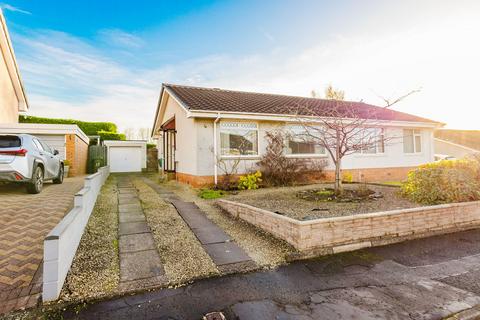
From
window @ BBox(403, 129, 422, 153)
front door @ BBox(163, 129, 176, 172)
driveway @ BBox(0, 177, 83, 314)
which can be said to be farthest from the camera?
window @ BBox(403, 129, 422, 153)

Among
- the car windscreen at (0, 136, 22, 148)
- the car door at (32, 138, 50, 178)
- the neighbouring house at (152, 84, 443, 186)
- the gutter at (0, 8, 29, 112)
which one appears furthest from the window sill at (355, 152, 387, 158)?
the gutter at (0, 8, 29, 112)

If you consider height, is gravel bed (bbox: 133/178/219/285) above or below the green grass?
below

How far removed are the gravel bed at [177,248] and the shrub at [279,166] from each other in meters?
5.00

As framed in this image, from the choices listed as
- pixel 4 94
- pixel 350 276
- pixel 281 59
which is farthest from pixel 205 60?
pixel 350 276

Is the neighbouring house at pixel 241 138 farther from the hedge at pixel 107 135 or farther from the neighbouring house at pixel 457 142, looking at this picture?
the neighbouring house at pixel 457 142

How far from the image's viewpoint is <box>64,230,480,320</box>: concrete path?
8.75 feet

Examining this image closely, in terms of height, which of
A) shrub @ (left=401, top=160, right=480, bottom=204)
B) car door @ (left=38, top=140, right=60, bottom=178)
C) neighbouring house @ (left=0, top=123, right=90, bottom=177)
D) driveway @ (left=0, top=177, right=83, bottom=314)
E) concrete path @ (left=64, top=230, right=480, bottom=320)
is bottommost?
concrete path @ (left=64, top=230, right=480, bottom=320)

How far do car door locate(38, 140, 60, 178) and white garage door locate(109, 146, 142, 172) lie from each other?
39.8 feet

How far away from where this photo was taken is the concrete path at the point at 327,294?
2.67 m

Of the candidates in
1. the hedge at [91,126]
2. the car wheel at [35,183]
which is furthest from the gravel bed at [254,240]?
the hedge at [91,126]

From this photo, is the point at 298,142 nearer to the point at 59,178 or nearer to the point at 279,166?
the point at 279,166

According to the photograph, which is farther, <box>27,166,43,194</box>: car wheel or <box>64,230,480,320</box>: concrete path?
<box>27,166,43,194</box>: car wheel

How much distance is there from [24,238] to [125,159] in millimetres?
18375

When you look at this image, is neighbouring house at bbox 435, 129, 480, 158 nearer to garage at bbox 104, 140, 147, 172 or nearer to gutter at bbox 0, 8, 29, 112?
garage at bbox 104, 140, 147, 172
